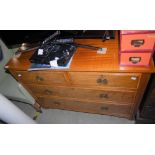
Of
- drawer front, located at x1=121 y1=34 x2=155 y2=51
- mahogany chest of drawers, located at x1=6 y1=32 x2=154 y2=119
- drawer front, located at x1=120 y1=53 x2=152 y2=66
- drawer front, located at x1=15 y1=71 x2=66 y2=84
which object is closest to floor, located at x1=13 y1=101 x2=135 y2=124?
mahogany chest of drawers, located at x1=6 y1=32 x2=154 y2=119

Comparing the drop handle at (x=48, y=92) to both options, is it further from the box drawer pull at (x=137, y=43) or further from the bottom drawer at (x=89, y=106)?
the box drawer pull at (x=137, y=43)

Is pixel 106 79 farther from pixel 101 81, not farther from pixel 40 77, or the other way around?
pixel 40 77

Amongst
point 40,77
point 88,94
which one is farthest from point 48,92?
point 88,94

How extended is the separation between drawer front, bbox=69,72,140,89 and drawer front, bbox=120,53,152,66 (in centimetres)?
9

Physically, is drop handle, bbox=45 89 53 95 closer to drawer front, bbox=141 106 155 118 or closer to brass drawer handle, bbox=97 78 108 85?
brass drawer handle, bbox=97 78 108 85

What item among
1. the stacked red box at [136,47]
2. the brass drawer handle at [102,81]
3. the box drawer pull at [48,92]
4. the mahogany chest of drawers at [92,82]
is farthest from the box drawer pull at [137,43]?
the box drawer pull at [48,92]

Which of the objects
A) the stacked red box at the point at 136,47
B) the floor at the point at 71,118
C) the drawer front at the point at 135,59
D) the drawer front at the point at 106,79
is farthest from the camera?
the floor at the point at 71,118

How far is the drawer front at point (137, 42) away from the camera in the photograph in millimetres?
820

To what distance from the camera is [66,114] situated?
Result: 5.81 ft

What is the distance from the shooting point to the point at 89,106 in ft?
5.00

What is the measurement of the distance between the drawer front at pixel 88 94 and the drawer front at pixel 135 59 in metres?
0.30

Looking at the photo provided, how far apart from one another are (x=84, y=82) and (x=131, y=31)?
55 centimetres

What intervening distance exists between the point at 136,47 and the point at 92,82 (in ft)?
1.43
